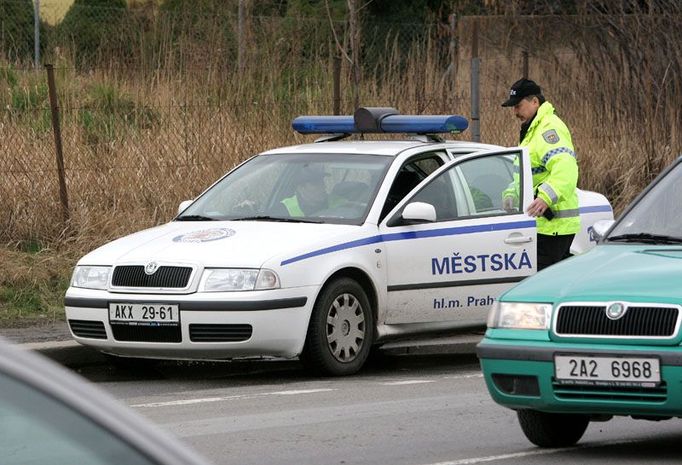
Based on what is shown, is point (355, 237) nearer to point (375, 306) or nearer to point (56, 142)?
point (375, 306)

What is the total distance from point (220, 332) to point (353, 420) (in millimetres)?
1481

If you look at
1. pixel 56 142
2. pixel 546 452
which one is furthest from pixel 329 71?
pixel 546 452

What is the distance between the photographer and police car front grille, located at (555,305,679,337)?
6340mm

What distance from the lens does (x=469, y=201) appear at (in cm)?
1066

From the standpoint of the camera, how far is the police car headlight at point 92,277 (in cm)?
969

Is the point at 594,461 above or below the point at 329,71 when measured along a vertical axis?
below

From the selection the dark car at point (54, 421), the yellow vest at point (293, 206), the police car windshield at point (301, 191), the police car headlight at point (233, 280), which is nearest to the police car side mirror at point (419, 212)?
the police car windshield at point (301, 191)

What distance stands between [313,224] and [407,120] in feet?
4.92

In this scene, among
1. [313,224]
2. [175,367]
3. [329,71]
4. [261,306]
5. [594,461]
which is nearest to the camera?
[594,461]

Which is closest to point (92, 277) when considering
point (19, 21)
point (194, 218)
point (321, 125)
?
point (194, 218)

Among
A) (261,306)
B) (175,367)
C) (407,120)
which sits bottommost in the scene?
(175,367)

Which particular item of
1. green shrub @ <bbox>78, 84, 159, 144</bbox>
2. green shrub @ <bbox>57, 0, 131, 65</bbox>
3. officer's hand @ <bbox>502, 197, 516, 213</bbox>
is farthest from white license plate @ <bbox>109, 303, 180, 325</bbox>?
green shrub @ <bbox>57, 0, 131, 65</bbox>

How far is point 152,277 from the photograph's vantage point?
9469 mm

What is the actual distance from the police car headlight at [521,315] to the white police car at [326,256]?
105 inches
